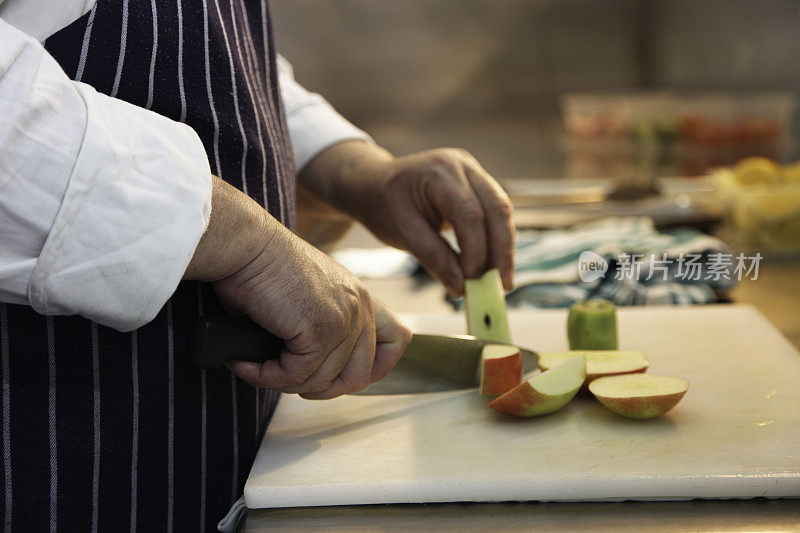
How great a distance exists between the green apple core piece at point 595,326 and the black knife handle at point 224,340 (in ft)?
1.34

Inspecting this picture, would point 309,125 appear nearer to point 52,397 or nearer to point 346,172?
point 346,172

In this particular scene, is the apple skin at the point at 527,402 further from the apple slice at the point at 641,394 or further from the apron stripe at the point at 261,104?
the apron stripe at the point at 261,104

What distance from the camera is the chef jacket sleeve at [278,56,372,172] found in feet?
3.64

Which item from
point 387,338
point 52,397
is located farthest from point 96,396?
point 387,338

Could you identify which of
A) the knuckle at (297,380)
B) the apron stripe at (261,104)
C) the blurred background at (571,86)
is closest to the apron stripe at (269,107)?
the apron stripe at (261,104)

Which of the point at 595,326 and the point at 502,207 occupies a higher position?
the point at 502,207

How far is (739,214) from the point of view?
152 cm

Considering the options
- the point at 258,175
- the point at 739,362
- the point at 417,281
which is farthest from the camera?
the point at 417,281

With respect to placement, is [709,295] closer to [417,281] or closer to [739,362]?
[739,362]

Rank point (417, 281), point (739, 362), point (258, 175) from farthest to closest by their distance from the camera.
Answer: point (417, 281) < point (739, 362) < point (258, 175)

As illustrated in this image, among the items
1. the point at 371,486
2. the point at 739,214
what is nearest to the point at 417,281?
the point at 739,214

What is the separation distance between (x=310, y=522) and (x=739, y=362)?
0.54 meters

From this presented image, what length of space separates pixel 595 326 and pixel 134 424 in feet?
1.71

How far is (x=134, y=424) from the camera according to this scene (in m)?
0.64
